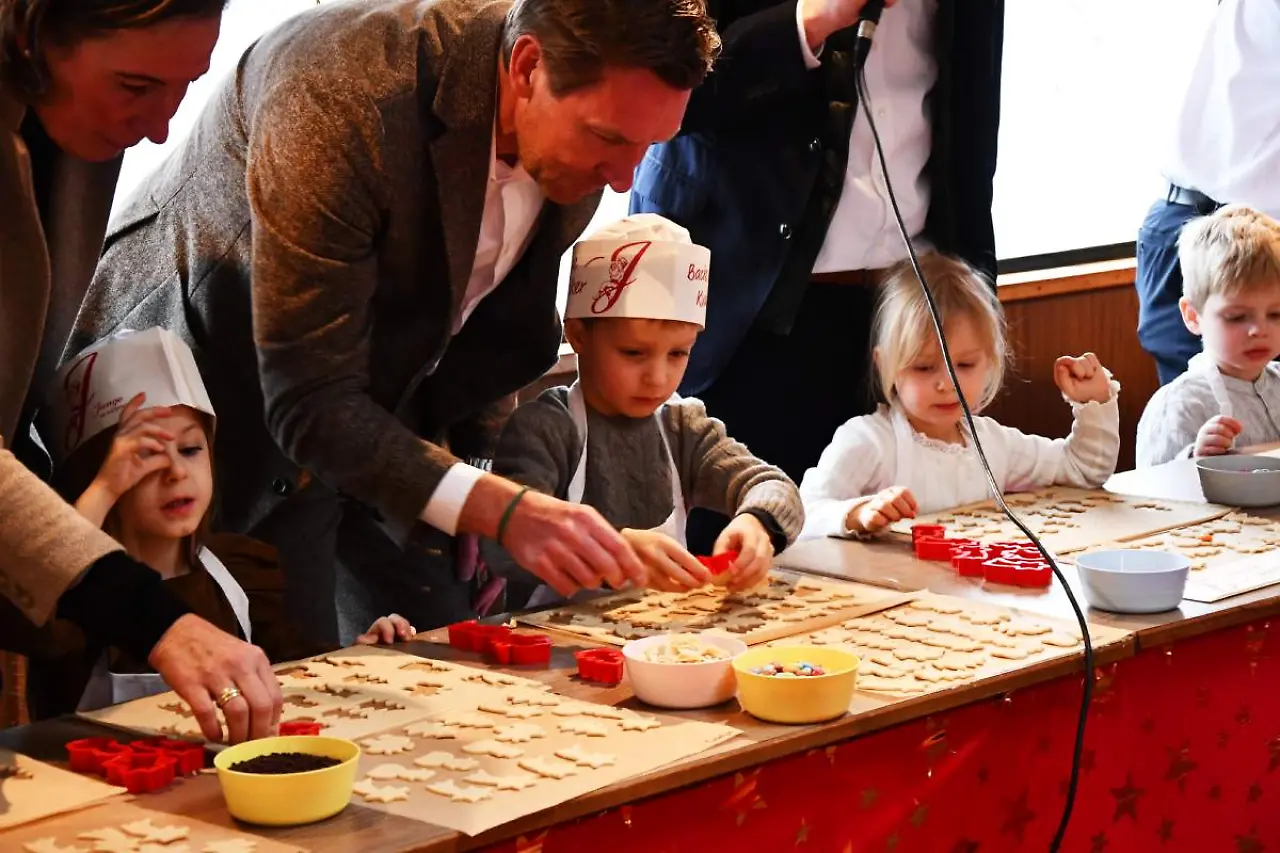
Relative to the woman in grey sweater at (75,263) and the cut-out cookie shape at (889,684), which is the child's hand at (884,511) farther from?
the woman in grey sweater at (75,263)

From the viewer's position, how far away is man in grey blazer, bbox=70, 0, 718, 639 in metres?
1.98

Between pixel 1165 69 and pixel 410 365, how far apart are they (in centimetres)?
400

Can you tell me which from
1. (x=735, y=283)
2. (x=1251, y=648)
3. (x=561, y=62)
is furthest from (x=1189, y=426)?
(x=561, y=62)

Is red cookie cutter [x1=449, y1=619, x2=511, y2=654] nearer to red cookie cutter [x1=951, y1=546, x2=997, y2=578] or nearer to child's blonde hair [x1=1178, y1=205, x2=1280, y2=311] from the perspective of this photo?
red cookie cutter [x1=951, y1=546, x2=997, y2=578]

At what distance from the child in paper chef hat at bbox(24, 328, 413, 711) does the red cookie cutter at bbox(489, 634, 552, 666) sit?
0.16 m

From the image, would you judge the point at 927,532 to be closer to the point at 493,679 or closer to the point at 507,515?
the point at 507,515

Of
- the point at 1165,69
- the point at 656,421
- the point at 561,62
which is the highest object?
the point at 1165,69

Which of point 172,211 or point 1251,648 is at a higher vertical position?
point 172,211

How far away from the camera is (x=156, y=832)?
1368mm

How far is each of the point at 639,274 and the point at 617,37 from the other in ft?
1.64

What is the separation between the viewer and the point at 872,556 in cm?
246

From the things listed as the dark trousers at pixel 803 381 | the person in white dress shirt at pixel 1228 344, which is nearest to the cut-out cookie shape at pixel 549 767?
the dark trousers at pixel 803 381

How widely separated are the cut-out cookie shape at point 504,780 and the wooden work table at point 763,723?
6cm

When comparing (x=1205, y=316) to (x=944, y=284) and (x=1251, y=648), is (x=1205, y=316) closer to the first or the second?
(x=944, y=284)
